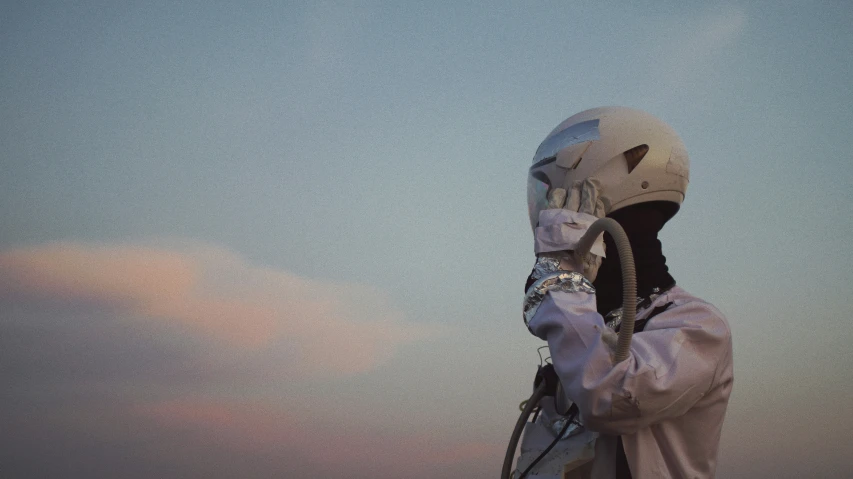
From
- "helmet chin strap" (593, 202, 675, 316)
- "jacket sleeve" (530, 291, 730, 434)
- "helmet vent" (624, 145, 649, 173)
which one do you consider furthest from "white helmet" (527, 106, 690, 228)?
"jacket sleeve" (530, 291, 730, 434)

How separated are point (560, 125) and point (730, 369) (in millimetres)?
2244

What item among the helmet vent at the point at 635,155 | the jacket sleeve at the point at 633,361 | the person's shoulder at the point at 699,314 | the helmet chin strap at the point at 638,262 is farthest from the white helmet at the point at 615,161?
the jacket sleeve at the point at 633,361

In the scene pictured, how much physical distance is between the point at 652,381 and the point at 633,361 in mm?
152

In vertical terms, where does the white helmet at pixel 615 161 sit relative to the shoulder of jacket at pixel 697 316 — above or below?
above

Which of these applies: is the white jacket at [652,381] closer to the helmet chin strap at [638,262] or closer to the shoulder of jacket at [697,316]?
the shoulder of jacket at [697,316]

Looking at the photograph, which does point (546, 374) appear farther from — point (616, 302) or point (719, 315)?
point (719, 315)

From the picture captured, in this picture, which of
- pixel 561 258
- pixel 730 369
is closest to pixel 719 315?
pixel 730 369

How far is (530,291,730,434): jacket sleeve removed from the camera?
466 cm

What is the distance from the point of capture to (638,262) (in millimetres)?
5660

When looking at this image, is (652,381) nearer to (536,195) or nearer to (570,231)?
(570,231)

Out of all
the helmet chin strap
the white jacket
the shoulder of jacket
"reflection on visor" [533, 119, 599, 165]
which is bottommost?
the white jacket

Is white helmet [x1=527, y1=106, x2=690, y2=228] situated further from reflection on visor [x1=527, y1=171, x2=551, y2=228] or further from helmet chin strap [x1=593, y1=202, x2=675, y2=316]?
helmet chin strap [x1=593, y1=202, x2=675, y2=316]

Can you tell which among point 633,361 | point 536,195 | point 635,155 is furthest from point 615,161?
point 633,361

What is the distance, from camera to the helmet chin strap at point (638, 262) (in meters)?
5.60
